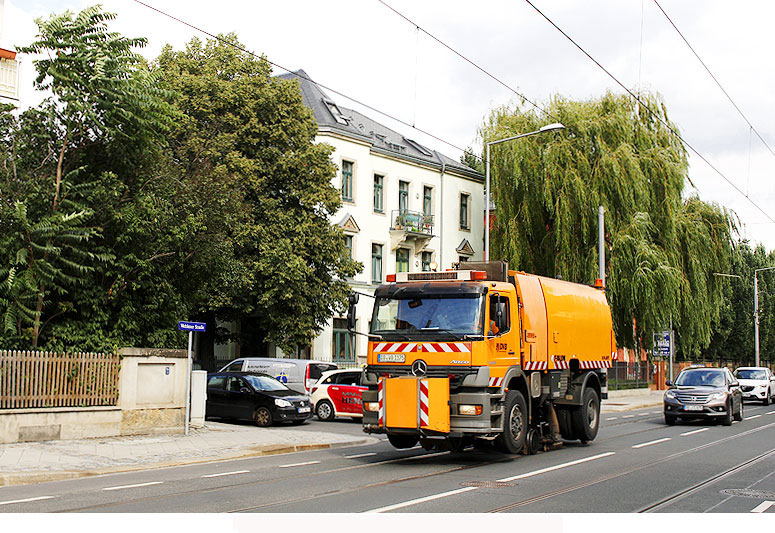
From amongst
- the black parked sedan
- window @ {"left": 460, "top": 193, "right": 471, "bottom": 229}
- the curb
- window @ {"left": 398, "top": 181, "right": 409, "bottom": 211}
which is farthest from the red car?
window @ {"left": 460, "top": 193, "right": 471, "bottom": 229}

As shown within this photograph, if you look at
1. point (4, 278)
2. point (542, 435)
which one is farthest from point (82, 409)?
point (542, 435)

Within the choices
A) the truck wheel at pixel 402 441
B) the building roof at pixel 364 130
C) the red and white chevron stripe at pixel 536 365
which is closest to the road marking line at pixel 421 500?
the truck wheel at pixel 402 441

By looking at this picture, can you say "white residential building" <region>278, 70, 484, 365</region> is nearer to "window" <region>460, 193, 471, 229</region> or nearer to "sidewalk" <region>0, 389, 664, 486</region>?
"window" <region>460, 193, 471, 229</region>

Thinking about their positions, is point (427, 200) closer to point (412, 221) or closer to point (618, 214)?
point (412, 221)

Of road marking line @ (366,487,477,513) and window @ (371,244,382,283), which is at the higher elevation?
window @ (371,244,382,283)

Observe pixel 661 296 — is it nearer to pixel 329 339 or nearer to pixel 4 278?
pixel 329 339

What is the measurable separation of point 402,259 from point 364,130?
25.2ft

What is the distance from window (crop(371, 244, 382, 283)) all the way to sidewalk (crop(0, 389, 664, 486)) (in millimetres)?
22680

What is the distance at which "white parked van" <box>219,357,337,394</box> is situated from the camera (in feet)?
88.3

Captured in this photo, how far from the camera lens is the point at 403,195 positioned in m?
46.2

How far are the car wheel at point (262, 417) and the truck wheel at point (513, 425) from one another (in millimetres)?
9488

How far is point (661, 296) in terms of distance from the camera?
1449 inches

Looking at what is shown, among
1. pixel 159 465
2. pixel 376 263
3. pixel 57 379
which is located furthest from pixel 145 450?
pixel 376 263
